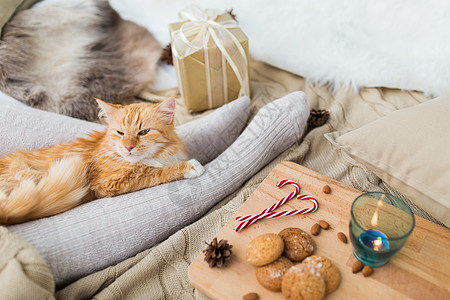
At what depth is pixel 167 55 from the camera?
127 centimetres

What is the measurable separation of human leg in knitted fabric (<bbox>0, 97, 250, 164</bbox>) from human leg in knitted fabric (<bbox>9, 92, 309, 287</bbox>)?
0.38ft

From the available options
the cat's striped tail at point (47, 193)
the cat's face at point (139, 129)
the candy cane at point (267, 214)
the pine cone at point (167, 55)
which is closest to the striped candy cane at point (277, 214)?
the candy cane at point (267, 214)

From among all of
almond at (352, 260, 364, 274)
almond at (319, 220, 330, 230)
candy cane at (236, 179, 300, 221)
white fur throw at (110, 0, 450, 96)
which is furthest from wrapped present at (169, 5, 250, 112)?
almond at (352, 260, 364, 274)

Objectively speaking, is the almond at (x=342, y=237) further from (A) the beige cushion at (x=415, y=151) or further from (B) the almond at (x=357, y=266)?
(A) the beige cushion at (x=415, y=151)

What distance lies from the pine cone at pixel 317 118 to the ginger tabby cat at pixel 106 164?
462 mm

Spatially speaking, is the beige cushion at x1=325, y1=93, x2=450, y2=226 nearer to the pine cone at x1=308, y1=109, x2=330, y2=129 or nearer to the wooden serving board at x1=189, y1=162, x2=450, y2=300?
the wooden serving board at x1=189, y1=162, x2=450, y2=300

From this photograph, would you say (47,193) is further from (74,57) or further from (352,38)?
(352,38)

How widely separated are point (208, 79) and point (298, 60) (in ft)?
1.26

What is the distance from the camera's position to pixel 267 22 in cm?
127

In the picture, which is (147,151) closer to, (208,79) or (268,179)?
(268,179)

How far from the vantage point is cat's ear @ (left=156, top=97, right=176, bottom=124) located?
0.74 meters

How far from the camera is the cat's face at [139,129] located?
28.3 inches

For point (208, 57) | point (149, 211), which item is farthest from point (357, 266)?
point (208, 57)

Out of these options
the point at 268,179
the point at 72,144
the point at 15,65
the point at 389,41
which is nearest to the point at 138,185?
the point at 72,144
